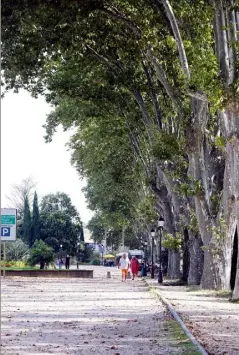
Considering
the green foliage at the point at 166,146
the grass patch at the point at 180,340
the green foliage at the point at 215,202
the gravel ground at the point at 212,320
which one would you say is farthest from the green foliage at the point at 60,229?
the grass patch at the point at 180,340

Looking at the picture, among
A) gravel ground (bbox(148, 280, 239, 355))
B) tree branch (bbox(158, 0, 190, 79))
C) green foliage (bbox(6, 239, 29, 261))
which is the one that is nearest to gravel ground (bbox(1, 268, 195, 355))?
gravel ground (bbox(148, 280, 239, 355))

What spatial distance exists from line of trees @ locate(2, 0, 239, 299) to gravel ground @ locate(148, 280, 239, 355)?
1414 millimetres

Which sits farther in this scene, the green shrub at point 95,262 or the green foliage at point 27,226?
the green shrub at point 95,262

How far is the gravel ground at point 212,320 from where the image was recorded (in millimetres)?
11016

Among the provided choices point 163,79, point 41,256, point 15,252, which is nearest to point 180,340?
point 163,79

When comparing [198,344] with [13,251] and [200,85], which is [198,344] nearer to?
[200,85]

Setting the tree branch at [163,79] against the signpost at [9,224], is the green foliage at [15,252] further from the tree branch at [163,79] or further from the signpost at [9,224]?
the tree branch at [163,79]

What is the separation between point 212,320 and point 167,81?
37.9 ft

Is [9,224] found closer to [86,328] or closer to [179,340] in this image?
[86,328]

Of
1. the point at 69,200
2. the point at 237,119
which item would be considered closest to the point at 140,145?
the point at 237,119

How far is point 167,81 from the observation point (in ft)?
82.9

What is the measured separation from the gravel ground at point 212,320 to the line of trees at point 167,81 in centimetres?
141

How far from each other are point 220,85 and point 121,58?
1212 cm

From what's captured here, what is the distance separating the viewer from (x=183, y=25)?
79.9 feet
